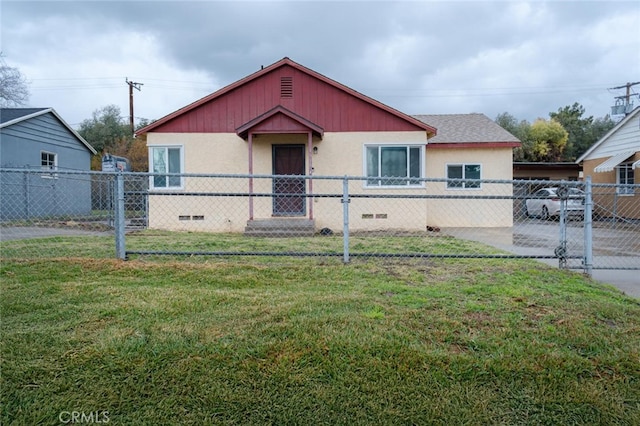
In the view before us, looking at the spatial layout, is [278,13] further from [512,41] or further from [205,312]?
[205,312]

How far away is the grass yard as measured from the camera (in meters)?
2.35

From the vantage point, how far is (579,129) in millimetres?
38031

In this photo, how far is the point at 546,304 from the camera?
154 inches

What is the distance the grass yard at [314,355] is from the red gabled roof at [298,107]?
29.7ft

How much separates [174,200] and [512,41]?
14.9 meters

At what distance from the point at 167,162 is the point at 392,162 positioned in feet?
23.6

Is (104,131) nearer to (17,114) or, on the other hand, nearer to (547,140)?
(17,114)

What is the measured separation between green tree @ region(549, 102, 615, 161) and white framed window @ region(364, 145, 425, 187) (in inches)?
1145

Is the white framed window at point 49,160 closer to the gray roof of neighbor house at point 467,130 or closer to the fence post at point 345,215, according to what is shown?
the gray roof of neighbor house at point 467,130

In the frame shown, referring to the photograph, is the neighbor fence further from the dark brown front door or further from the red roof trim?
the red roof trim

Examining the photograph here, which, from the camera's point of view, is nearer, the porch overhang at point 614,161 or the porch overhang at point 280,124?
the porch overhang at point 280,124

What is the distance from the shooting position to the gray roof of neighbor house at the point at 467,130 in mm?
14188

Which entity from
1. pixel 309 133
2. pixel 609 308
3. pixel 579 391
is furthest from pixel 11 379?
pixel 309 133

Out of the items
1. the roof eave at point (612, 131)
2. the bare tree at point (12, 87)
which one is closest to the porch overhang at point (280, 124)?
the roof eave at point (612, 131)
